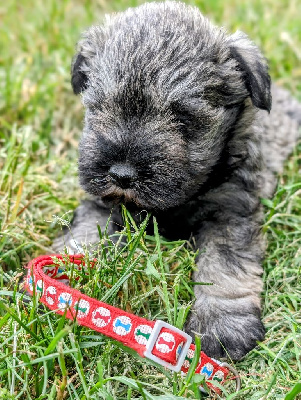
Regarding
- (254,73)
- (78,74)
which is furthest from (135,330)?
(78,74)

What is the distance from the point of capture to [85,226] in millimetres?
3258

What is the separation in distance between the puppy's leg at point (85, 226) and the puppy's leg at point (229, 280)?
1.88ft

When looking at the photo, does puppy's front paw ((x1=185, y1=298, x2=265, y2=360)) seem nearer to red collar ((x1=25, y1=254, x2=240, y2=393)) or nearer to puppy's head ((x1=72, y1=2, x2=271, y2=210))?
red collar ((x1=25, y1=254, x2=240, y2=393))

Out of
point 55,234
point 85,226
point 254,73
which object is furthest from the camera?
point 55,234

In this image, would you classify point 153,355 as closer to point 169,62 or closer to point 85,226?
point 85,226

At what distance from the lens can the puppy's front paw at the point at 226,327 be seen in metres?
2.65

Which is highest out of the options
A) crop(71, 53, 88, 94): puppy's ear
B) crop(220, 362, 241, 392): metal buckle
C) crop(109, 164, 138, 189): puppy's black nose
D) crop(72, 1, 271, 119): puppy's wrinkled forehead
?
crop(72, 1, 271, 119): puppy's wrinkled forehead

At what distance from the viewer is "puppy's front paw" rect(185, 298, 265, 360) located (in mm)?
2648

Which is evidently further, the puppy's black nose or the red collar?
the puppy's black nose

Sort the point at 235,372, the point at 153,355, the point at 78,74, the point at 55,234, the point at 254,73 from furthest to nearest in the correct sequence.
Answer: the point at 55,234 < the point at 78,74 < the point at 254,73 < the point at 235,372 < the point at 153,355

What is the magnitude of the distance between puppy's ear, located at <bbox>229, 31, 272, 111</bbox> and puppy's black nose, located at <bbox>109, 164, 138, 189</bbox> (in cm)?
89

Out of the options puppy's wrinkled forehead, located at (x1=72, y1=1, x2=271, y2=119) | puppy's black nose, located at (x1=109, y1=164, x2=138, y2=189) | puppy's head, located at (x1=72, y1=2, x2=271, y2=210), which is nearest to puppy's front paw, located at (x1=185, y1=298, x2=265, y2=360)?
puppy's head, located at (x1=72, y1=2, x2=271, y2=210)

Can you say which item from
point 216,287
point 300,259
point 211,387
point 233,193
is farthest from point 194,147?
point 211,387

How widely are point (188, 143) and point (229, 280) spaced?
0.73 m
